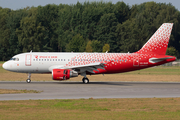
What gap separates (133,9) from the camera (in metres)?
133

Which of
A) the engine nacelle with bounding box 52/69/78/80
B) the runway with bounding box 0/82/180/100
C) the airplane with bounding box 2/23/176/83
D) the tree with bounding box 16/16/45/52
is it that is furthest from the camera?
the tree with bounding box 16/16/45/52

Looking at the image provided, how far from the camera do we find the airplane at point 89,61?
37.7 meters

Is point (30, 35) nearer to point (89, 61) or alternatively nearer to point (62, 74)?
point (89, 61)

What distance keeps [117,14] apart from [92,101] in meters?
108

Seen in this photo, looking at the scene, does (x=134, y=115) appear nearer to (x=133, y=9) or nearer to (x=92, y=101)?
(x=92, y=101)

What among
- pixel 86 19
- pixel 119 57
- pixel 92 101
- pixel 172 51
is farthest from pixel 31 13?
pixel 92 101

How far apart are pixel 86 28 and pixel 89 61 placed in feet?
278

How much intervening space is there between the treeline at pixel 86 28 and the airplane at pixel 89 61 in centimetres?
6293

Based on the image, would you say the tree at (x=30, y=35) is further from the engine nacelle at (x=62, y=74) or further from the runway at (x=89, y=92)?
the runway at (x=89, y=92)

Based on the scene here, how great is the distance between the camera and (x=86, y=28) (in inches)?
4801

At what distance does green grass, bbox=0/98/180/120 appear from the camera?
15062 mm

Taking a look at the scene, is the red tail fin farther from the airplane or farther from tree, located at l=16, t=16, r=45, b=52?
tree, located at l=16, t=16, r=45, b=52

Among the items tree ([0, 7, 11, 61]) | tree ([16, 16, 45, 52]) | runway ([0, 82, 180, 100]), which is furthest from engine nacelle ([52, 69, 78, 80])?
tree ([0, 7, 11, 61])

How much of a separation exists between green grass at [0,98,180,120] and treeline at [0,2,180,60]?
3251 inches
